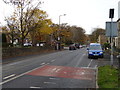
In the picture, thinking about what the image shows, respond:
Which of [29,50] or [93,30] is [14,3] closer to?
[29,50]

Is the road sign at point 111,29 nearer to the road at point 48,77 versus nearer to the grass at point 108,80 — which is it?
the road at point 48,77

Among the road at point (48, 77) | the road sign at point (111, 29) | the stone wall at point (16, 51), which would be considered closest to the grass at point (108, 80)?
the road at point (48, 77)

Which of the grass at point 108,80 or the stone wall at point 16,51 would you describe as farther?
the stone wall at point 16,51

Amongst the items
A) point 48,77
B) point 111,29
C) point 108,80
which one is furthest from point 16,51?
point 108,80

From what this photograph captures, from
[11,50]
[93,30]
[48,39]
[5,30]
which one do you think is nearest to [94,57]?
[11,50]

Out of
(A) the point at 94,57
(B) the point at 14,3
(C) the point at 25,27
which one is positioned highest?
(B) the point at 14,3

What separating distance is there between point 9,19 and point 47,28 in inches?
348

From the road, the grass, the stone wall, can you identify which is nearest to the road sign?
the road

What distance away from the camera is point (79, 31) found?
113125mm

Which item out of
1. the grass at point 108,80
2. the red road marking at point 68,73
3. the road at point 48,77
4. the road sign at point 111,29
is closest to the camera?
the grass at point 108,80

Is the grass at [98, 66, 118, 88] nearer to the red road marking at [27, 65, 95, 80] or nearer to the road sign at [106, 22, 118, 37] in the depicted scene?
the red road marking at [27, 65, 95, 80]

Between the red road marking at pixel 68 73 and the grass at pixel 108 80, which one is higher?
the grass at pixel 108 80

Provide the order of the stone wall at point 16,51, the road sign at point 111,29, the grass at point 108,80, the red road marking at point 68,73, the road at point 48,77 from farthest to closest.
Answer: the stone wall at point 16,51
the road sign at point 111,29
the red road marking at point 68,73
the road at point 48,77
the grass at point 108,80

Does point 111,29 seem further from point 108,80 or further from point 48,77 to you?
point 48,77
